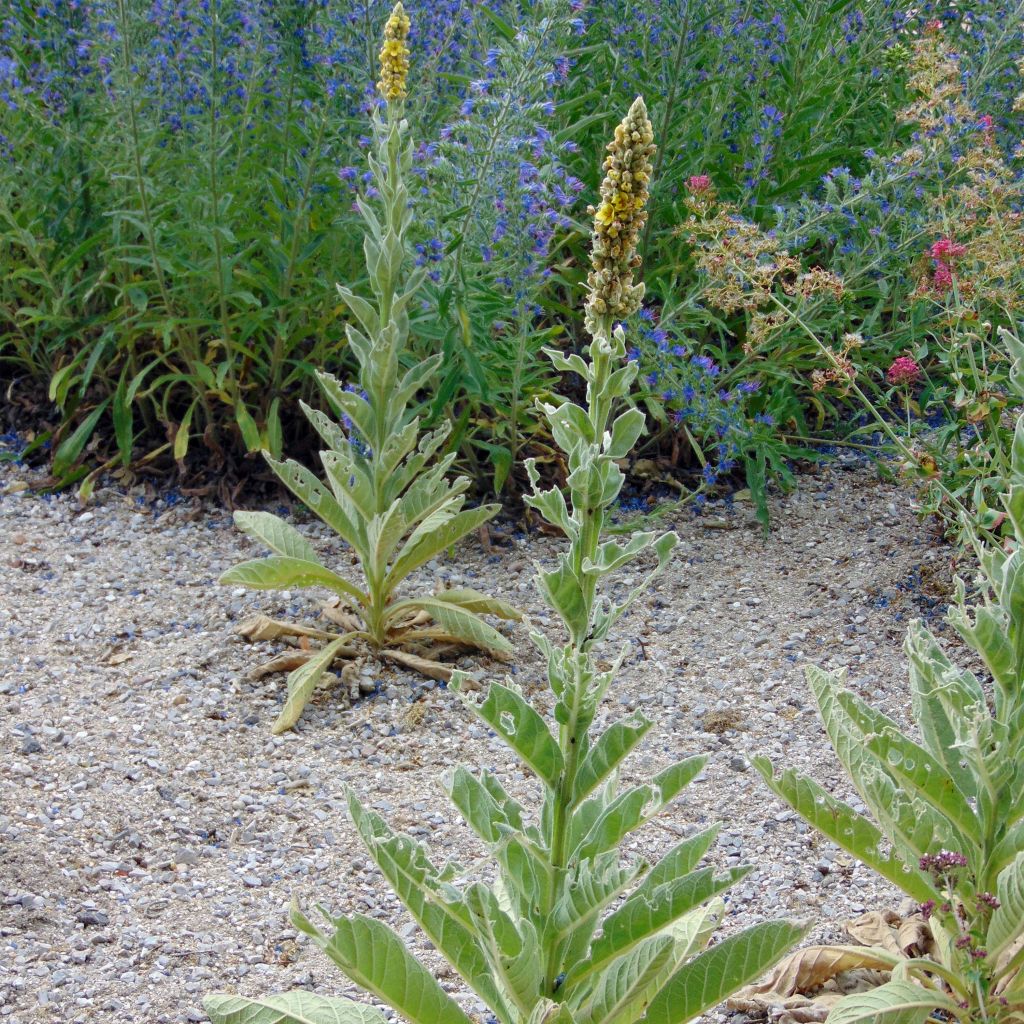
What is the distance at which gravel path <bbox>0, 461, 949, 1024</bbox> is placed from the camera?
2807 millimetres

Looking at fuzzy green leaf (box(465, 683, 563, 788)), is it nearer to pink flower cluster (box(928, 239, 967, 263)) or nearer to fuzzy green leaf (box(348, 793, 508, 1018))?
fuzzy green leaf (box(348, 793, 508, 1018))

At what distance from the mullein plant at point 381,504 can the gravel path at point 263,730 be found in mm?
152

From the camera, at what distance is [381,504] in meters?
3.80

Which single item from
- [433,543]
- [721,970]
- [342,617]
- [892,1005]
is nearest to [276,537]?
[342,617]

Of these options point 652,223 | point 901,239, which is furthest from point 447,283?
point 901,239

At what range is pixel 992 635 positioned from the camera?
216 centimetres

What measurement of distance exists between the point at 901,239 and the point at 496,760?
2.47 metres

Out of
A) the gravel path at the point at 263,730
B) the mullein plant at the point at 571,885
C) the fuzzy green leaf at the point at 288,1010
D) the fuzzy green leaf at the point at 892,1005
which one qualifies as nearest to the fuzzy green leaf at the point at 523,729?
the mullein plant at the point at 571,885

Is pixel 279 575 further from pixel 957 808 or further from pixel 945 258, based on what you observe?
pixel 945 258

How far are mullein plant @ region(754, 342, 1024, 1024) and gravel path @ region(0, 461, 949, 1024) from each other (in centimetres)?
54

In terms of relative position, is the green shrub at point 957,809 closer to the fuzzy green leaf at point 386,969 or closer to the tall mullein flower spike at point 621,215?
the fuzzy green leaf at point 386,969

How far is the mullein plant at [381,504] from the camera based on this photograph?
359cm

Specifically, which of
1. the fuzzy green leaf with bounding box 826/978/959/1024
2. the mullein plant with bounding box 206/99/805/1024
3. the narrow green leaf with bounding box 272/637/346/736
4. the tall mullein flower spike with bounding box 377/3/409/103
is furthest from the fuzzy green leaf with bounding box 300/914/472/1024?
the tall mullein flower spike with bounding box 377/3/409/103

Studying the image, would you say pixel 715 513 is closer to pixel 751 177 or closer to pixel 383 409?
pixel 751 177
